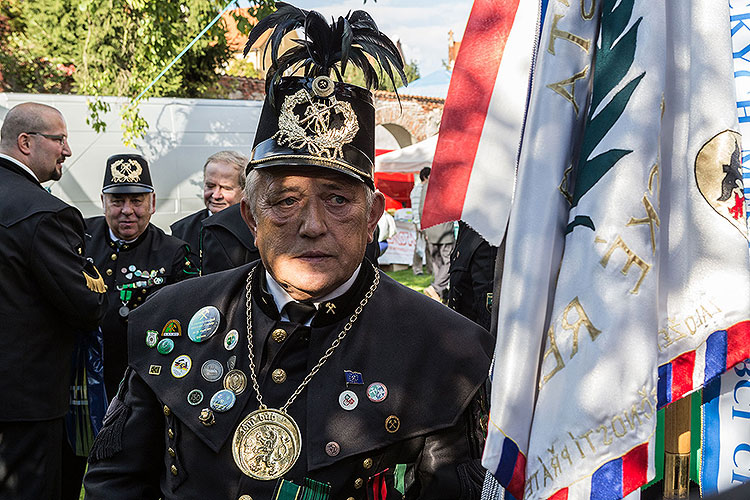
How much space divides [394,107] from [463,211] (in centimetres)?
1823

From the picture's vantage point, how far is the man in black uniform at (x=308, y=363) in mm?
1914

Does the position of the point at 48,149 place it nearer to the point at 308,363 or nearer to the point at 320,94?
the point at 320,94

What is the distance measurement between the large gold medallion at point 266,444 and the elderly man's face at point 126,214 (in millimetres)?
3257

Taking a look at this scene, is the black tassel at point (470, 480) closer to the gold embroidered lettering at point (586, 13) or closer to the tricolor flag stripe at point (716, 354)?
the tricolor flag stripe at point (716, 354)

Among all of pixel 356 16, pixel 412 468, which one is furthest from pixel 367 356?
pixel 356 16

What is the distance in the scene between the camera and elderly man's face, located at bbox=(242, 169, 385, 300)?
78.6 inches

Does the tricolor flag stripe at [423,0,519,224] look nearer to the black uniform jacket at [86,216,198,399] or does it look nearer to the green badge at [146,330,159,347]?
the green badge at [146,330,159,347]

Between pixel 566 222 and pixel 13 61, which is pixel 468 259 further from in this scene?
pixel 13 61

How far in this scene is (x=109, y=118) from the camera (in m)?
9.67

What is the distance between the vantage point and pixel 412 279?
46.6 feet

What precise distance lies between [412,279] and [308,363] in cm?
1220

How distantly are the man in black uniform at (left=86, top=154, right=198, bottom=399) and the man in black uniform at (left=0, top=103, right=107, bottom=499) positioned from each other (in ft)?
2.12

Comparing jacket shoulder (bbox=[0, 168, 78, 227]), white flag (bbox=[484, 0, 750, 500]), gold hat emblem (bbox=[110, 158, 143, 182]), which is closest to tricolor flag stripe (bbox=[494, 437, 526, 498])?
white flag (bbox=[484, 0, 750, 500])

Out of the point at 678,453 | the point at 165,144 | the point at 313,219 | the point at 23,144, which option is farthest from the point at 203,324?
the point at 165,144
